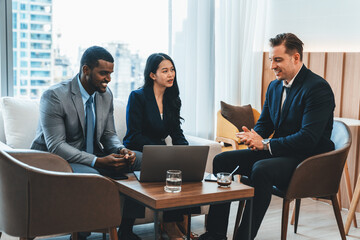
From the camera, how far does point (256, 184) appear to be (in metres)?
2.72

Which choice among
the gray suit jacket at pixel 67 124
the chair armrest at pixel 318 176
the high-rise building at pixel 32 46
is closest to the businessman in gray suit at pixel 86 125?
the gray suit jacket at pixel 67 124

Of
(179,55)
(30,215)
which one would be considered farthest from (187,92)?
(30,215)

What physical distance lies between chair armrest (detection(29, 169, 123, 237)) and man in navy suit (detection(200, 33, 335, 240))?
3.04ft

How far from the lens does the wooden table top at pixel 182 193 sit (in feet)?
6.77

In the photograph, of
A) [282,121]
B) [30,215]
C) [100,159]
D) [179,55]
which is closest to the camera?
[30,215]

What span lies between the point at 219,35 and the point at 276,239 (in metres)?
2.41

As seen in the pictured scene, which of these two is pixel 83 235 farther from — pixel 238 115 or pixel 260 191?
pixel 238 115

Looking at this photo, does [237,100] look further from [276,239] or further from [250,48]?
[276,239]

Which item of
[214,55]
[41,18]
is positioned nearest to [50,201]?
[41,18]

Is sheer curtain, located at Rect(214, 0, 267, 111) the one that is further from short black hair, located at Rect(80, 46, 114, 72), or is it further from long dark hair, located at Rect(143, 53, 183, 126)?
short black hair, located at Rect(80, 46, 114, 72)

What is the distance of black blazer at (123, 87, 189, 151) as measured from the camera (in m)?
3.23

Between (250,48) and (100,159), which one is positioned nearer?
(100,159)

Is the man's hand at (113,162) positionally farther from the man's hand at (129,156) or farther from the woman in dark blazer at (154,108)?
the woman in dark blazer at (154,108)

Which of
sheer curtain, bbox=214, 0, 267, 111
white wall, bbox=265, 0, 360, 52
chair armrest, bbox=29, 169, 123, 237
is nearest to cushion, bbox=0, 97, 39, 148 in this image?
chair armrest, bbox=29, 169, 123, 237
